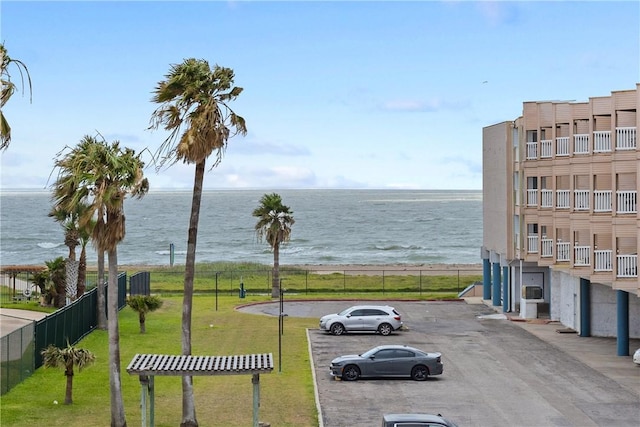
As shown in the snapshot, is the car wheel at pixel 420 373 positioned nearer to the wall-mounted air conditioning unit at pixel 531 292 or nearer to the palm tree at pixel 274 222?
the wall-mounted air conditioning unit at pixel 531 292

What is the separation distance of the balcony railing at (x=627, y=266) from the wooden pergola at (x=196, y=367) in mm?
18612

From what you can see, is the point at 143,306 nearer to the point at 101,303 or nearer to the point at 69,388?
the point at 101,303

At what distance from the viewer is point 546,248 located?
5206cm

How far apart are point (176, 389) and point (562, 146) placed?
25.1 m

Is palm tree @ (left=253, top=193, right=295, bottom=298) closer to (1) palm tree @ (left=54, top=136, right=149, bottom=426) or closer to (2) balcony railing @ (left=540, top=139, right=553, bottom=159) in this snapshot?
(2) balcony railing @ (left=540, top=139, right=553, bottom=159)

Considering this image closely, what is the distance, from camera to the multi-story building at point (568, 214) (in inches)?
1549

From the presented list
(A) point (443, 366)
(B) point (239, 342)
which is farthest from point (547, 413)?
(B) point (239, 342)

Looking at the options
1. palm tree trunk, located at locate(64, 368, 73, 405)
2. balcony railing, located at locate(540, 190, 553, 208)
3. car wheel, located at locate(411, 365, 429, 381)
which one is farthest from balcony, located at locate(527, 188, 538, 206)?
palm tree trunk, located at locate(64, 368, 73, 405)

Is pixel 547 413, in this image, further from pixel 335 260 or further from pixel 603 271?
pixel 335 260

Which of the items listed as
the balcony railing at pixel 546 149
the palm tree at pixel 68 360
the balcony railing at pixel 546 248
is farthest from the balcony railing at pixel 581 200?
the palm tree at pixel 68 360

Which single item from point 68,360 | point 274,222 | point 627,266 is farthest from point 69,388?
point 274,222

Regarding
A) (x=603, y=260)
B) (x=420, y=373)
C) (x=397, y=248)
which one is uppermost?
(x=603, y=260)

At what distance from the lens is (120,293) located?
189 feet

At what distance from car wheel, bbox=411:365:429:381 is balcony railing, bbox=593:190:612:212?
439 inches
